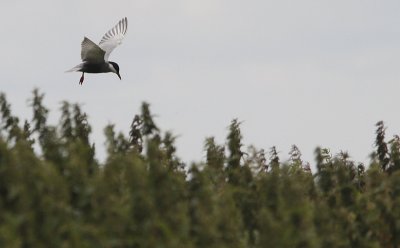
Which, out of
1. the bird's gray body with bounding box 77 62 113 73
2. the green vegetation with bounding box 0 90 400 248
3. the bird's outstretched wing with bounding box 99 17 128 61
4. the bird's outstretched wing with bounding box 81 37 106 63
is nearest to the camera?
the green vegetation with bounding box 0 90 400 248

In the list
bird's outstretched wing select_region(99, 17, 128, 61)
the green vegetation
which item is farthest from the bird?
the green vegetation

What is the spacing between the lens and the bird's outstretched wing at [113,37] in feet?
142

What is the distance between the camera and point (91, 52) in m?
40.8

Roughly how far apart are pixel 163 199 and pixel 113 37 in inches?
1026

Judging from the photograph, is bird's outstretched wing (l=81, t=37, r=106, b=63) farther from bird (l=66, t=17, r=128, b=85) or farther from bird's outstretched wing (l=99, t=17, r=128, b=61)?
bird's outstretched wing (l=99, t=17, r=128, b=61)

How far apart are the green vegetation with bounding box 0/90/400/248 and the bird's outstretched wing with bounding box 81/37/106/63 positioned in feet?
47.6

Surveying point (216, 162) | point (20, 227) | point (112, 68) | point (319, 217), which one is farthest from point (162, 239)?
point (112, 68)

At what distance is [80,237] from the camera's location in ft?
54.1

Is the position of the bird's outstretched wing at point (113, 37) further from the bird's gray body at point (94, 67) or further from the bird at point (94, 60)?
the bird's gray body at point (94, 67)

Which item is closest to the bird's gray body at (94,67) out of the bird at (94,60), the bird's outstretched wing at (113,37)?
the bird at (94,60)

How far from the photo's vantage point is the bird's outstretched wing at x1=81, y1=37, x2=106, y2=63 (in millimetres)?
40647

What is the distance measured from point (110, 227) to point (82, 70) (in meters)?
24.8

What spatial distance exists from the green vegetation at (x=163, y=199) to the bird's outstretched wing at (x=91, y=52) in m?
14.5

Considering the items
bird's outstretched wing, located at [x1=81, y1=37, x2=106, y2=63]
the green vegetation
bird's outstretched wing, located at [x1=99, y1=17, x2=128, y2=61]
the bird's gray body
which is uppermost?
bird's outstretched wing, located at [x1=99, y1=17, x2=128, y2=61]
